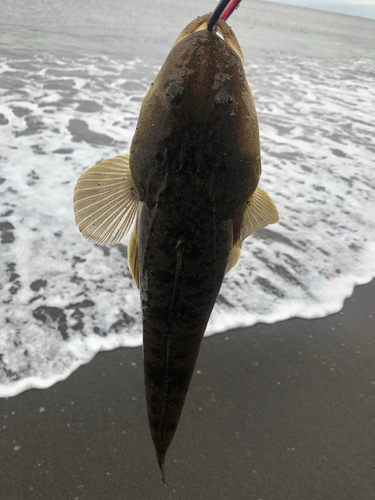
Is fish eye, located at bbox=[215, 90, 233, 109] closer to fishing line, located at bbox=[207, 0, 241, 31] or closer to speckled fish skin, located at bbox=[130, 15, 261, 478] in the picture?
speckled fish skin, located at bbox=[130, 15, 261, 478]

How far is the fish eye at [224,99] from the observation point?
1.38m

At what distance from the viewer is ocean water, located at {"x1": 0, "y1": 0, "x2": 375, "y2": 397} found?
402 centimetres

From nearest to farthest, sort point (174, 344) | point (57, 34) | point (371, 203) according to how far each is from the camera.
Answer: point (174, 344) → point (371, 203) → point (57, 34)

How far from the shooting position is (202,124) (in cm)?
138

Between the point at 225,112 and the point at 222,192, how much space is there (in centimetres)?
Answer: 27

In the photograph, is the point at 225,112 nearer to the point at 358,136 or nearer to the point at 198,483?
the point at 198,483

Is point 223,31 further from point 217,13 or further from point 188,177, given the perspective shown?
point 188,177

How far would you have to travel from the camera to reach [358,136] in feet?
34.7

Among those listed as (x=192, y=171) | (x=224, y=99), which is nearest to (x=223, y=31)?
(x=224, y=99)

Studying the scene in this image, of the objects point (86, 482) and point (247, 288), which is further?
point (247, 288)

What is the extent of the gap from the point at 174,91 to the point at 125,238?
4.40 meters

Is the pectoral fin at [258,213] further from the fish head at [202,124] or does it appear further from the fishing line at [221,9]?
the fishing line at [221,9]

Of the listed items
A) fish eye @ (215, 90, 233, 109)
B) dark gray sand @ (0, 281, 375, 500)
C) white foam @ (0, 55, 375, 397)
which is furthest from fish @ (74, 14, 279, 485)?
white foam @ (0, 55, 375, 397)

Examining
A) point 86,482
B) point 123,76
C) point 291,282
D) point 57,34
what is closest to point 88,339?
point 86,482
